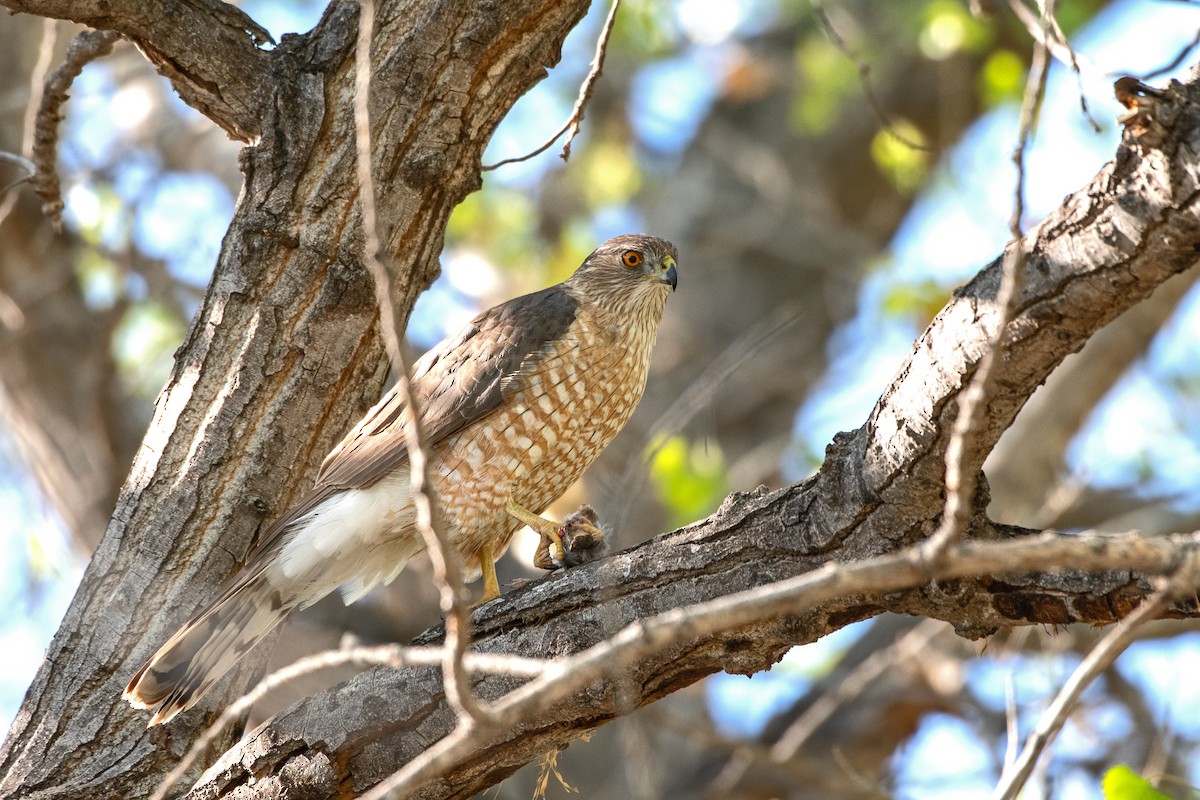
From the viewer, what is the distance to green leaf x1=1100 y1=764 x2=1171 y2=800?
2576 millimetres

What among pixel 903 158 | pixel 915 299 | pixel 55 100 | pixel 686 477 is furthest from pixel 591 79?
pixel 915 299

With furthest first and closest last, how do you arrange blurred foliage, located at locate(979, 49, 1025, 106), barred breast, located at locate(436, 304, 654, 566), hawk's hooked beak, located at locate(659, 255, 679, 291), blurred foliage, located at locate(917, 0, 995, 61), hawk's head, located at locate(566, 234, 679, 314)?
blurred foliage, located at locate(917, 0, 995, 61) < blurred foliage, located at locate(979, 49, 1025, 106) < hawk's hooked beak, located at locate(659, 255, 679, 291) < hawk's head, located at locate(566, 234, 679, 314) < barred breast, located at locate(436, 304, 654, 566)

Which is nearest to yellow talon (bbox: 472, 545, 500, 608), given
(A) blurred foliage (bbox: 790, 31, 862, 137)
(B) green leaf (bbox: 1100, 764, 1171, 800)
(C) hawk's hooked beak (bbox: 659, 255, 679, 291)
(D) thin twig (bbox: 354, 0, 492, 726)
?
(C) hawk's hooked beak (bbox: 659, 255, 679, 291)

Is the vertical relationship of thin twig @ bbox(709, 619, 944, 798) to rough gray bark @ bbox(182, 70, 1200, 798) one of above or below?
above

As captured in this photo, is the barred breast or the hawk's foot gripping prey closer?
the hawk's foot gripping prey

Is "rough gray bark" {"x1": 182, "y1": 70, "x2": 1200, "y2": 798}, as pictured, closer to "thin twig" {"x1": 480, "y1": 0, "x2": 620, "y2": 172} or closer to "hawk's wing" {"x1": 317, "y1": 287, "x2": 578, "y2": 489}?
"hawk's wing" {"x1": 317, "y1": 287, "x2": 578, "y2": 489}

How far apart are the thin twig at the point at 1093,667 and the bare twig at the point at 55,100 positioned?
3508 millimetres

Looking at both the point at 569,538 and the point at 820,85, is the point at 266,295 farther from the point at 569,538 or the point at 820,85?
the point at 820,85

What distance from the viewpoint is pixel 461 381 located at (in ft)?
14.3

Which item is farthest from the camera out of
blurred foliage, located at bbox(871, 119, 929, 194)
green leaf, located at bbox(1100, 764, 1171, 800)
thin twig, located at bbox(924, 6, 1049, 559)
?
blurred foliage, located at bbox(871, 119, 929, 194)

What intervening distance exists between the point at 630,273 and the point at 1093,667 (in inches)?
144

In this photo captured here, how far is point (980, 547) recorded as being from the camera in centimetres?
170

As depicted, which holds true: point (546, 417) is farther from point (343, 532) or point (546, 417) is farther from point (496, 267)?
point (496, 267)

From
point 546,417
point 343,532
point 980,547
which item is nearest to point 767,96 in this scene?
point 546,417
